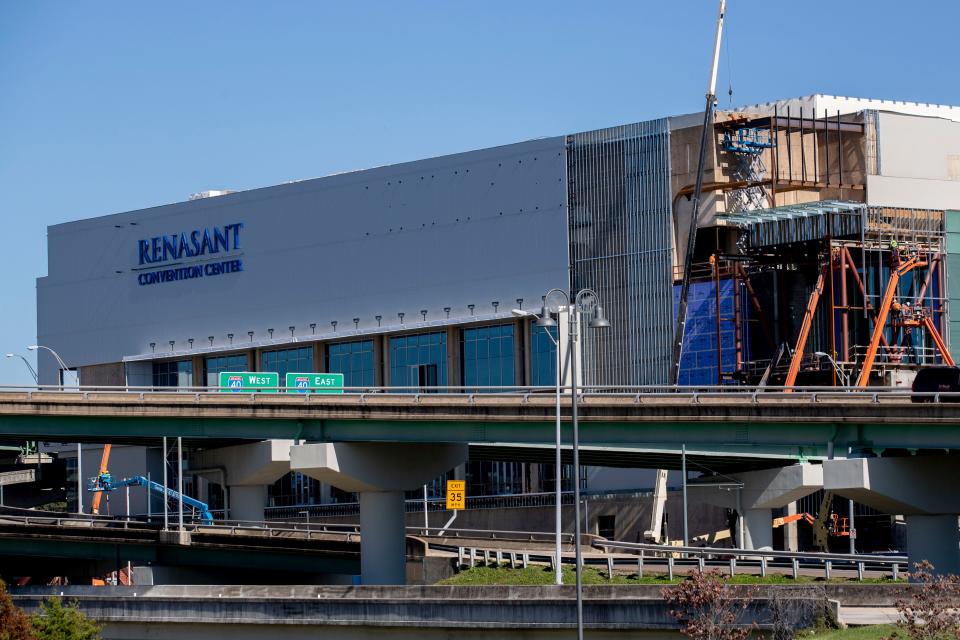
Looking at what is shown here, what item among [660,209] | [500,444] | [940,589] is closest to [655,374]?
[660,209]

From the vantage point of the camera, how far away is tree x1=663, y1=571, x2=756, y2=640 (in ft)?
131

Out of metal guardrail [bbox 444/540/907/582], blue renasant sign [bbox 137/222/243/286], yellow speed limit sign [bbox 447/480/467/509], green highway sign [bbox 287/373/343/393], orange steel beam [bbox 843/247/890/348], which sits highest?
blue renasant sign [bbox 137/222/243/286]

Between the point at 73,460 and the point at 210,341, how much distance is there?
16477 mm

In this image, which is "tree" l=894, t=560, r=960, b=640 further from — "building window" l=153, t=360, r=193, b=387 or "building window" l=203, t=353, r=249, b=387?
"building window" l=153, t=360, r=193, b=387

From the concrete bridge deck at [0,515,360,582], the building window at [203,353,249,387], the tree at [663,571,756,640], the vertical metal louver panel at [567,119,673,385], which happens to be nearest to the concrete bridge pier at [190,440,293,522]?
the concrete bridge deck at [0,515,360,582]

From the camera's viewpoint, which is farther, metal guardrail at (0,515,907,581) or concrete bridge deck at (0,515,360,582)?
concrete bridge deck at (0,515,360,582)

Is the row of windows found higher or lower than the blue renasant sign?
lower

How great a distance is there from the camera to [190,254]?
126250 millimetres

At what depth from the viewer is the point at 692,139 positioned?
326 feet

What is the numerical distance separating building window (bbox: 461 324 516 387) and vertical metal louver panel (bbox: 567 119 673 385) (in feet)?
19.2

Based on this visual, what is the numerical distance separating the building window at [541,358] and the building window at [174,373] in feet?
103

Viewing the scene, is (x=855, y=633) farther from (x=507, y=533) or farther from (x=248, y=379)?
(x=248, y=379)

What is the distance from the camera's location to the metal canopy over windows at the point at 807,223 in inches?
3698

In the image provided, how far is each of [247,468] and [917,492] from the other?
3983 cm
